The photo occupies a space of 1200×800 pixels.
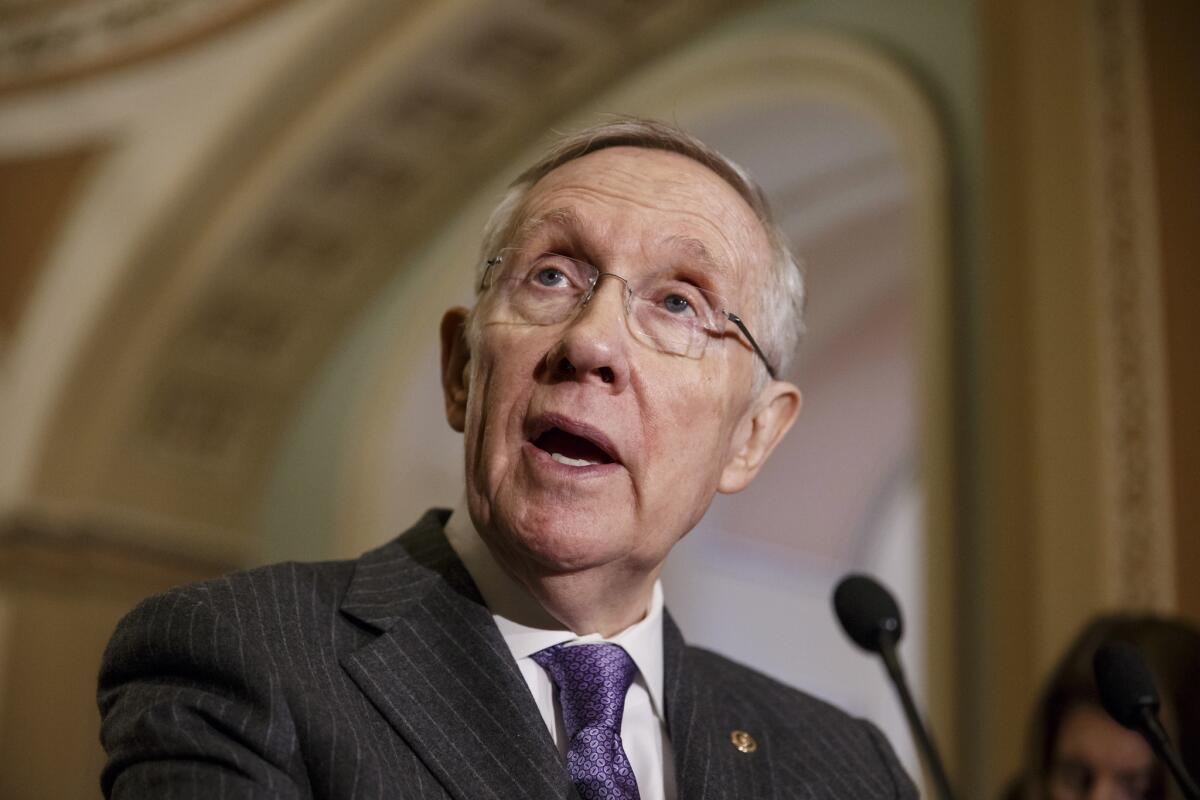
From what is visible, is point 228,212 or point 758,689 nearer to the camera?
point 758,689

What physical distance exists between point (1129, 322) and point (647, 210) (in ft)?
9.11

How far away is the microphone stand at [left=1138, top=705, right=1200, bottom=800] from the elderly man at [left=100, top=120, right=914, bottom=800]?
40cm

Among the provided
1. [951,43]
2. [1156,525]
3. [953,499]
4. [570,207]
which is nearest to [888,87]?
[951,43]

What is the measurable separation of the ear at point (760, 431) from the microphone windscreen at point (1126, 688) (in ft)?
1.69

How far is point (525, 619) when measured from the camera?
5.68 feet

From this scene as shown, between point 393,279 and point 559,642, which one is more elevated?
point 393,279

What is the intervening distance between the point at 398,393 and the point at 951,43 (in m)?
3.66

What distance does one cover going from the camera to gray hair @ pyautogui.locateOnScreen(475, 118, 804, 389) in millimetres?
1943

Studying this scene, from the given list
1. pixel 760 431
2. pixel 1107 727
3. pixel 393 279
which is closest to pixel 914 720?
pixel 760 431

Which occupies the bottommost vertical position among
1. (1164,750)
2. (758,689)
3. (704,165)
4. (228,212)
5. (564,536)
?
(1164,750)

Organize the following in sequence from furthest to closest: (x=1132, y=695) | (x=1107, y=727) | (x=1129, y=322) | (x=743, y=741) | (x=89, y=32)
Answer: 1. (x=89, y=32)
2. (x=1129, y=322)
3. (x=1107, y=727)
4. (x=743, y=741)
5. (x=1132, y=695)

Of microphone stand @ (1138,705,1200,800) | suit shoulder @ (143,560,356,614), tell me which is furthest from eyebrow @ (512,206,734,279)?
microphone stand @ (1138,705,1200,800)

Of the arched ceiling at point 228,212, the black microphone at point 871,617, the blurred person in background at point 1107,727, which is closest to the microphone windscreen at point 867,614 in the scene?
the black microphone at point 871,617

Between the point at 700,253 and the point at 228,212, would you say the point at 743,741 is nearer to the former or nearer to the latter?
the point at 700,253
